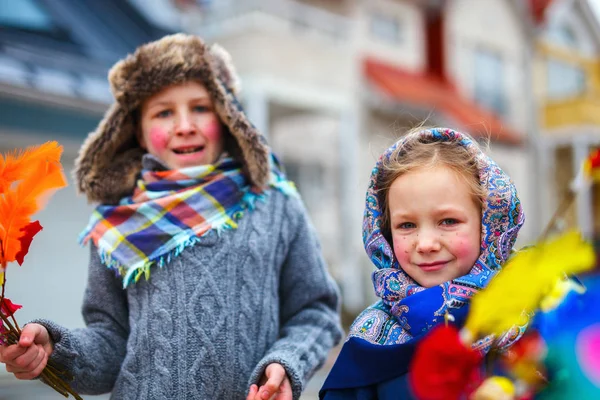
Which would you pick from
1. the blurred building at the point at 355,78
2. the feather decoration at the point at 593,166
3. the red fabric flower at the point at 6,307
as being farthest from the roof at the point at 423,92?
the feather decoration at the point at 593,166

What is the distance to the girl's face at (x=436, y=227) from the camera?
1635 mm

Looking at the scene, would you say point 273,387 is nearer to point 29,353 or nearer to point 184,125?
point 29,353

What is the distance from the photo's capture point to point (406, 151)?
1795 mm

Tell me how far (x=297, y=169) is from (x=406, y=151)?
1068cm

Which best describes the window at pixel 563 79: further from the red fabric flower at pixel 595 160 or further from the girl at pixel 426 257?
the red fabric flower at pixel 595 160

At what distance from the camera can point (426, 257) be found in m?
1.64

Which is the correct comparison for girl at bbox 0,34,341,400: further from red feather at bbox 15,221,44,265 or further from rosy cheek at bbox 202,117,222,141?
red feather at bbox 15,221,44,265

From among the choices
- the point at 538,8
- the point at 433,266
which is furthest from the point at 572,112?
the point at 433,266

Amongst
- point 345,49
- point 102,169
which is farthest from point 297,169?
point 102,169

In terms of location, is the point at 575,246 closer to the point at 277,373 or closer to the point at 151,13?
the point at 277,373

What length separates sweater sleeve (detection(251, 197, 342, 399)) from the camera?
2.10 m

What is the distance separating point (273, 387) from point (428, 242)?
1.78 ft

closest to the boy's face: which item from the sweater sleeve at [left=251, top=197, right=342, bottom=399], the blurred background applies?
the sweater sleeve at [left=251, top=197, right=342, bottom=399]

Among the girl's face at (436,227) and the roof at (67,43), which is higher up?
the roof at (67,43)
